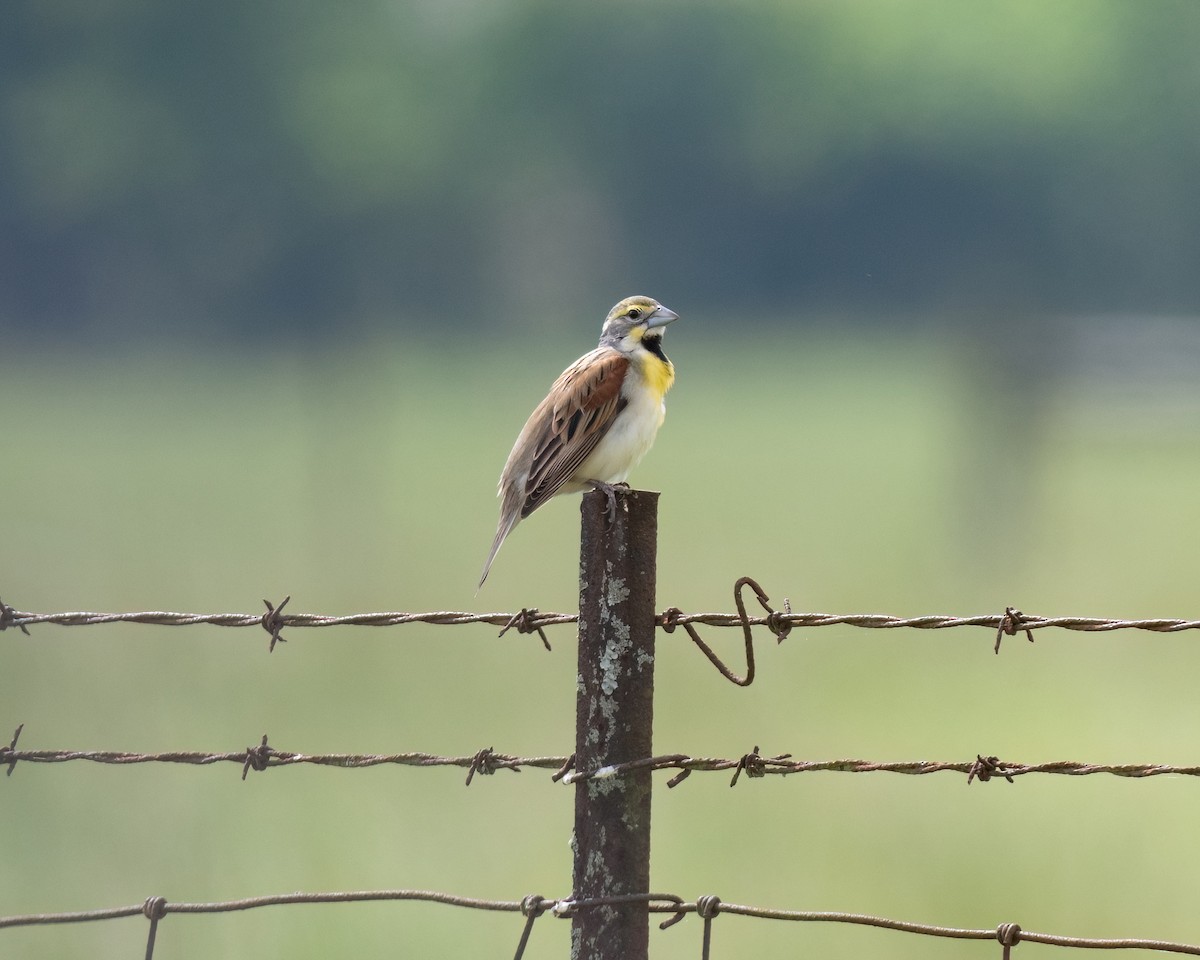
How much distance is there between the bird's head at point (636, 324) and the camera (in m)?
6.82

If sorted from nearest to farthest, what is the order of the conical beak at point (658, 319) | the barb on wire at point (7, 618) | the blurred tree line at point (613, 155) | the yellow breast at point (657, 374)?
the barb on wire at point (7, 618), the yellow breast at point (657, 374), the conical beak at point (658, 319), the blurred tree line at point (613, 155)

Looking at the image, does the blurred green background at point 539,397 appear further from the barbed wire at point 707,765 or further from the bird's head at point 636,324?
the barbed wire at point 707,765

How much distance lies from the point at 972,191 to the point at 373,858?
7672cm

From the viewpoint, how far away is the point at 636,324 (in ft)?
22.6

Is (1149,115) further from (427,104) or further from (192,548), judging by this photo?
(192,548)

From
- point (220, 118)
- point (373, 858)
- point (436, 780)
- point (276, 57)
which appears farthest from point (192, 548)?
point (276, 57)

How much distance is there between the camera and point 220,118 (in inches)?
3078

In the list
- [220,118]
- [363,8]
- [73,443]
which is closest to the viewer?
[73,443]

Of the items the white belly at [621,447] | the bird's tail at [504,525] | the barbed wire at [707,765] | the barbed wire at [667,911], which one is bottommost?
the barbed wire at [667,911]

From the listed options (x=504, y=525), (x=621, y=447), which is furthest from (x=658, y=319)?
(x=504, y=525)

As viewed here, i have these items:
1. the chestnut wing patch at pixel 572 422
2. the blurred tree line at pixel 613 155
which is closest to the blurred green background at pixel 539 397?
the blurred tree line at pixel 613 155

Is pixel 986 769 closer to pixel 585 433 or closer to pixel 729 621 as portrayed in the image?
pixel 729 621

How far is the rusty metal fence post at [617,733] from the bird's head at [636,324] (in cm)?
329

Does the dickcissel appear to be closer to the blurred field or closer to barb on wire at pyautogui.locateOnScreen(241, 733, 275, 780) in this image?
barb on wire at pyautogui.locateOnScreen(241, 733, 275, 780)
